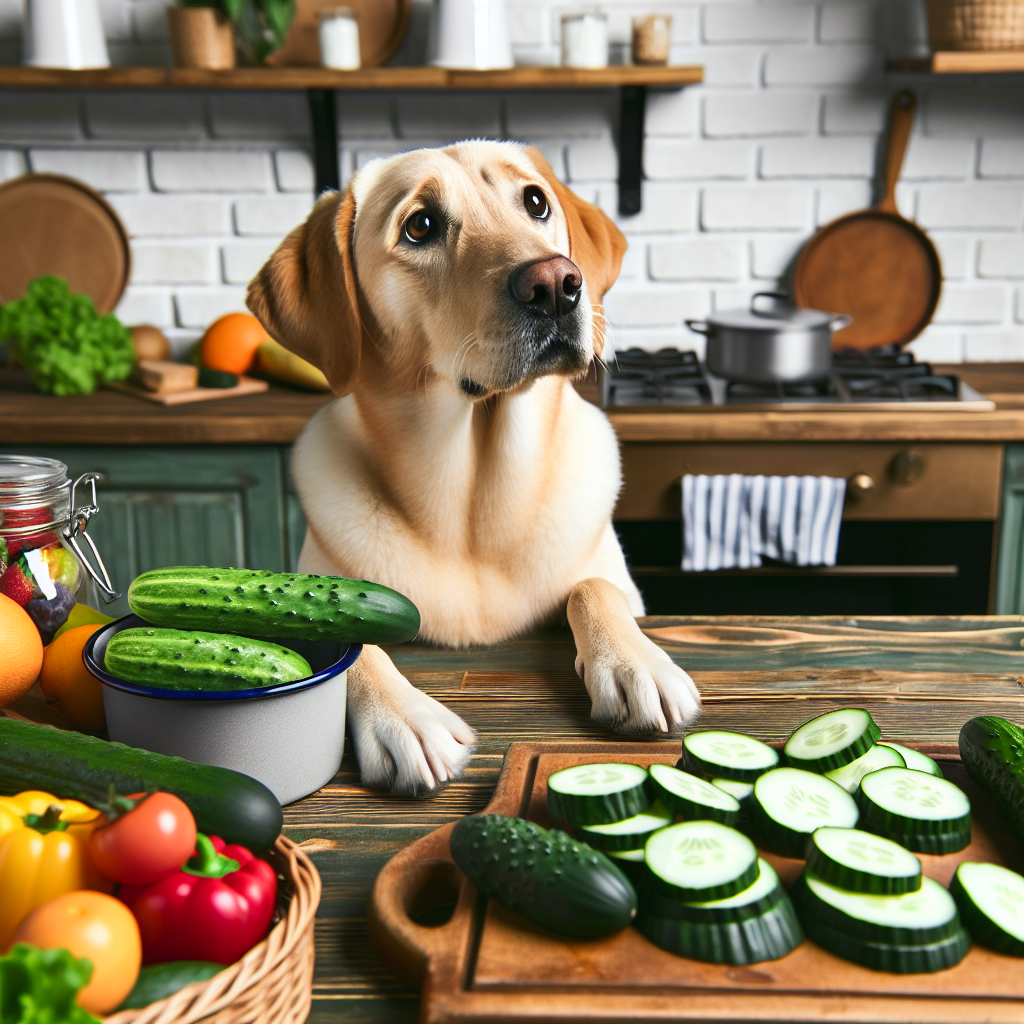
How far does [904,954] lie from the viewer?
0.67m

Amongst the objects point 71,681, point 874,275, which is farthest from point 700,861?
point 874,275

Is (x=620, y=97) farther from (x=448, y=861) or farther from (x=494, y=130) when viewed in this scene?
(x=448, y=861)

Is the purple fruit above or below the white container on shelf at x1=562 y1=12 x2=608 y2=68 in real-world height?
below

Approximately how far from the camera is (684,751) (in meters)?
0.92

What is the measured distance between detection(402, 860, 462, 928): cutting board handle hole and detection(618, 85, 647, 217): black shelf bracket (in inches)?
101

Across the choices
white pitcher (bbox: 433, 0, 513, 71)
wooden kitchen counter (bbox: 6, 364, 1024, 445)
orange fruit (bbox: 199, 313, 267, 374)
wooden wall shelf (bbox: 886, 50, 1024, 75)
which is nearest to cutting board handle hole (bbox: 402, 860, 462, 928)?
wooden kitchen counter (bbox: 6, 364, 1024, 445)

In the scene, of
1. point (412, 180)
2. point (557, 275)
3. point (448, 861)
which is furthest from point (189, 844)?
point (412, 180)

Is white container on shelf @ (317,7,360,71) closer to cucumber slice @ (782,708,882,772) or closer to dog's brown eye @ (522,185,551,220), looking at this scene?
dog's brown eye @ (522,185,551,220)

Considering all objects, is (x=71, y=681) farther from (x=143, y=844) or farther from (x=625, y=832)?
(x=625, y=832)

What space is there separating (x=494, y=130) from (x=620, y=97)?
0.39m

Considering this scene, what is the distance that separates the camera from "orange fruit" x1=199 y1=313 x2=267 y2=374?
9.57ft

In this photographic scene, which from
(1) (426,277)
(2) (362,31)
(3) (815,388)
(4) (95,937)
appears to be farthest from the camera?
(2) (362,31)

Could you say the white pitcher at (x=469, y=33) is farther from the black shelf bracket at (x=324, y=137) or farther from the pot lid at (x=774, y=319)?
the pot lid at (x=774, y=319)

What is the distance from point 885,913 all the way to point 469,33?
2.65 meters
